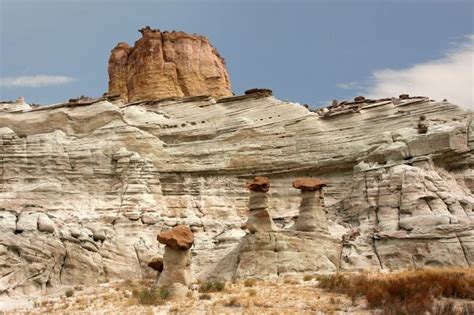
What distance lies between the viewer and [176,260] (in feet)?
87.7

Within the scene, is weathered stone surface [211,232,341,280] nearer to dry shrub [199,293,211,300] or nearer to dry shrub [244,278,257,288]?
dry shrub [244,278,257,288]

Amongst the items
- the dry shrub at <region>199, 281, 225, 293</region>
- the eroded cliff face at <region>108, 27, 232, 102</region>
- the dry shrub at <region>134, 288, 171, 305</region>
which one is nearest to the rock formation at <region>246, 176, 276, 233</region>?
the dry shrub at <region>199, 281, 225, 293</region>

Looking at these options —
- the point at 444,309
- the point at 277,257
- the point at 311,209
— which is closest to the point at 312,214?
the point at 311,209

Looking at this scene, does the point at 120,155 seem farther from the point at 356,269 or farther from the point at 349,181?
the point at 356,269

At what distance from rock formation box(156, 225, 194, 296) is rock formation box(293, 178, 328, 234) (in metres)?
9.89

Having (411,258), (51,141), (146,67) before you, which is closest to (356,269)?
(411,258)

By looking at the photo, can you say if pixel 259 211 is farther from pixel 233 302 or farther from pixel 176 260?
pixel 233 302

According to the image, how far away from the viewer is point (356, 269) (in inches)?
1319

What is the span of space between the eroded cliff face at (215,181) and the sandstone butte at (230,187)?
0.08 meters

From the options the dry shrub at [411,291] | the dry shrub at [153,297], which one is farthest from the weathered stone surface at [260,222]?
the dry shrub at [411,291]

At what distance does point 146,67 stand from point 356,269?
53787 millimetres

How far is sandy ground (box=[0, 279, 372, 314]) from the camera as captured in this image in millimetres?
21938

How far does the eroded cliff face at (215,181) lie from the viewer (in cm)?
3478

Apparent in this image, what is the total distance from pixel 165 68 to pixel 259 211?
2008 inches
